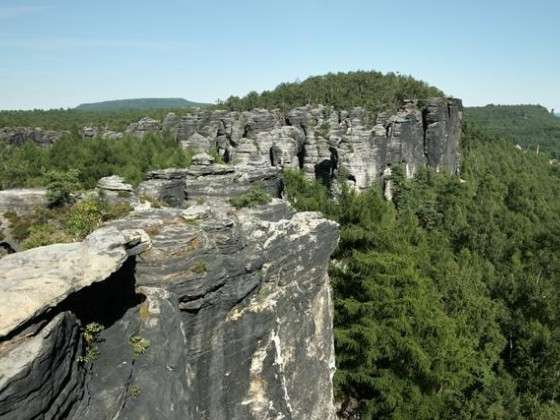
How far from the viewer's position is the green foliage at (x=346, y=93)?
70006 mm

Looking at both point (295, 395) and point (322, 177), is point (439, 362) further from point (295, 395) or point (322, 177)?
point (322, 177)

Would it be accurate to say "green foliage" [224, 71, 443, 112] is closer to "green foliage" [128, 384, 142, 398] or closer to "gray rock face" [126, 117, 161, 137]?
"gray rock face" [126, 117, 161, 137]

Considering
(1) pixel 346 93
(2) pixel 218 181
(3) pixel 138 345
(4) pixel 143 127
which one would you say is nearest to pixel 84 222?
(3) pixel 138 345

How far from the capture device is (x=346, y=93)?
3044 inches

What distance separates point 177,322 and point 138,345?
1690mm

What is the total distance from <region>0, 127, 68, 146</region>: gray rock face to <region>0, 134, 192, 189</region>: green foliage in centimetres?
1642

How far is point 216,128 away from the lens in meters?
62.4

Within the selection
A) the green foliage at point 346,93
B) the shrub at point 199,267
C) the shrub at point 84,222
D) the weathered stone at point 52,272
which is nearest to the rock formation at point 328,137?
the green foliage at point 346,93

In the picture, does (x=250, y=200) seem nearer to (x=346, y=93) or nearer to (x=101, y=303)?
(x=101, y=303)

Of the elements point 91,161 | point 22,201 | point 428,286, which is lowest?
point 428,286

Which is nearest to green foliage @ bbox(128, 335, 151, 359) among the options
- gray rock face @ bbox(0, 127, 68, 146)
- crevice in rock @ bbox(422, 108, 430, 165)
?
crevice in rock @ bbox(422, 108, 430, 165)

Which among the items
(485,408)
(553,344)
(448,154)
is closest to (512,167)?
(448,154)

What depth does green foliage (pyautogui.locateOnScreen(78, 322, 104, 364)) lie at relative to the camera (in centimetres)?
984

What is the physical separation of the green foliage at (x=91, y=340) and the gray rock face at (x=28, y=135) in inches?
2285
